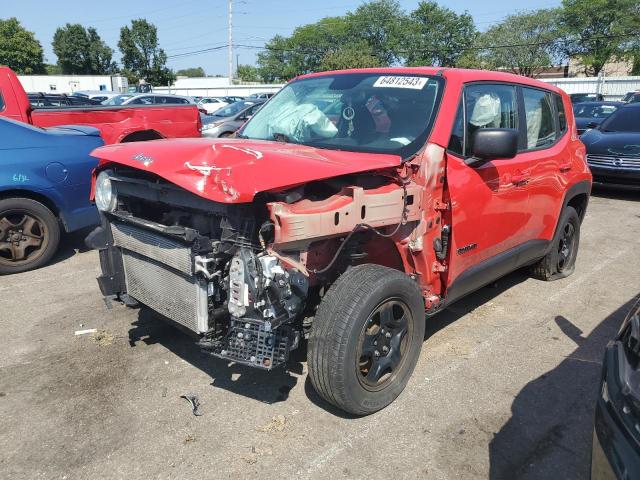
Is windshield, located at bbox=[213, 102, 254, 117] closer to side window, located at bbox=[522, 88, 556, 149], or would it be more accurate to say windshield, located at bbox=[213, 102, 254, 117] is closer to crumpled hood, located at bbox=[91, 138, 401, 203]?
side window, located at bbox=[522, 88, 556, 149]

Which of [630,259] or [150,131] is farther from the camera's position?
[150,131]

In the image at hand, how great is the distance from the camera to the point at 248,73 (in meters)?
104

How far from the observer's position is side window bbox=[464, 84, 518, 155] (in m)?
3.59

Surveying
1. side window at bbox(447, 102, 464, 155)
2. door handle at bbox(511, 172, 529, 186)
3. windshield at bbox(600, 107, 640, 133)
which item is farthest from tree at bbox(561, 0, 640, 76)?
side window at bbox(447, 102, 464, 155)

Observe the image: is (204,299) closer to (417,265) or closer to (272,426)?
(272,426)

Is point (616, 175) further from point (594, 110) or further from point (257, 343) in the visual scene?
point (257, 343)

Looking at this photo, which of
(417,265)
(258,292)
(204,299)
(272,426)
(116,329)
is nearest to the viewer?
(258,292)

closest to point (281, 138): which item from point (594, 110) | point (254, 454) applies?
point (254, 454)

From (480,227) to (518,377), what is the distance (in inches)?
40.8

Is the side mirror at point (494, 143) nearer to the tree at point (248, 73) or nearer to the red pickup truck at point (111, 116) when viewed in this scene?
the red pickup truck at point (111, 116)

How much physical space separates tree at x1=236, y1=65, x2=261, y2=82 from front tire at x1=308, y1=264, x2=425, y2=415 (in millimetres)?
99142

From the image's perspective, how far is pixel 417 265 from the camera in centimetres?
333

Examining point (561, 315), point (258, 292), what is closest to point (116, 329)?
point (258, 292)

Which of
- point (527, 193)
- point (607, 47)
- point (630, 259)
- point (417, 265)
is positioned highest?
point (607, 47)
